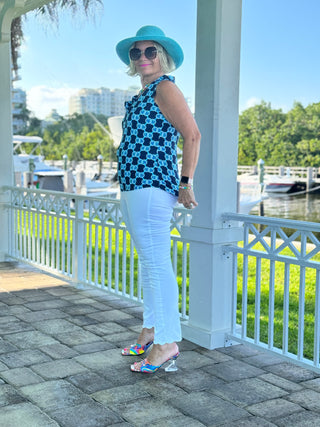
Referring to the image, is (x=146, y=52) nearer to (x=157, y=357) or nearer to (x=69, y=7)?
(x=157, y=357)

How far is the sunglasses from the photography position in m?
2.78

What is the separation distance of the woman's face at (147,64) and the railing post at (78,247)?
7.19 ft

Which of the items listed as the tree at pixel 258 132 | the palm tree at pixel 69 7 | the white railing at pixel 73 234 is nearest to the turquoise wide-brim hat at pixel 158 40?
the white railing at pixel 73 234

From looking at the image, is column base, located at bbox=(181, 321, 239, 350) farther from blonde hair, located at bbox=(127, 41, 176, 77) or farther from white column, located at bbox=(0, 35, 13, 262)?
white column, located at bbox=(0, 35, 13, 262)

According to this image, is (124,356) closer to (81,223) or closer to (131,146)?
(131,146)

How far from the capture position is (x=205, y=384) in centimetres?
277

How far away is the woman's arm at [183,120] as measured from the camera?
8.78ft

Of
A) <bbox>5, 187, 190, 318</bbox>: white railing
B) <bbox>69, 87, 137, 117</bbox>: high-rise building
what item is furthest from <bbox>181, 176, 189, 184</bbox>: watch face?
<bbox>69, 87, 137, 117</bbox>: high-rise building

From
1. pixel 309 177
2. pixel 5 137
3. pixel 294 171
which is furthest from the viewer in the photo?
pixel 294 171

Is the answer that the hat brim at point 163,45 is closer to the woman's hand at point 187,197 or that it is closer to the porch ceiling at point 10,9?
the woman's hand at point 187,197

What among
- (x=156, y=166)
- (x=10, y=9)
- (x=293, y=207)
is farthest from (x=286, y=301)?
(x=293, y=207)

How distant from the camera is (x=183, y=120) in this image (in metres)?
2.67

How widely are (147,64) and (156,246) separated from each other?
0.90m

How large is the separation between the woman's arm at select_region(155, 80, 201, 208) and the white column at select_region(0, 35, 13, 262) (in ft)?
11.4
